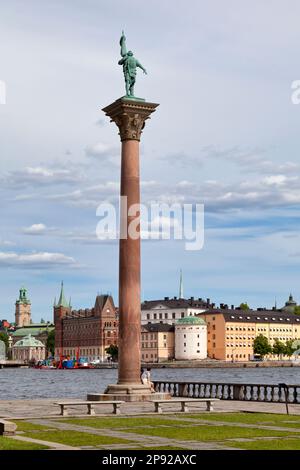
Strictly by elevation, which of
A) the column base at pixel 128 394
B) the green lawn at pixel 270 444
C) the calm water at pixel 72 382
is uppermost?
the column base at pixel 128 394

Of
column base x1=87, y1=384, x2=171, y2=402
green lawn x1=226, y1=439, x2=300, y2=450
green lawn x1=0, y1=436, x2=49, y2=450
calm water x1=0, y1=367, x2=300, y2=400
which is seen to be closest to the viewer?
green lawn x1=0, y1=436, x2=49, y2=450

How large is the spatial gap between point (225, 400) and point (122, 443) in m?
20.6

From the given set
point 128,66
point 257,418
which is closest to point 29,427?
point 257,418

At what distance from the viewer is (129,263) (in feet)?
121

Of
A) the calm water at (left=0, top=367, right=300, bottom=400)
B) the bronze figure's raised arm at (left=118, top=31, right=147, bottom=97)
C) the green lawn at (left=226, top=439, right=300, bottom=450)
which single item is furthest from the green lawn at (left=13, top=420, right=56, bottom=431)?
the calm water at (left=0, top=367, right=300, bottom=400)

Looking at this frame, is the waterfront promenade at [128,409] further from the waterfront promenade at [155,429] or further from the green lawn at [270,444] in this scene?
the green lawn at [270,444]

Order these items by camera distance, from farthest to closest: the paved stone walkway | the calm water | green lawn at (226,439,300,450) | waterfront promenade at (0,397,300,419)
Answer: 1. the calm water
2. waterfront promenade at (0,397,300,419)
3. green lawn at (226,439,300,450)
4. the paved stone walkway

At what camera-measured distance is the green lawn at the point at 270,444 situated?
750 inches

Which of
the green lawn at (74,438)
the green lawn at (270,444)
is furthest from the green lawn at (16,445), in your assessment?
the green lawn at (270,444)

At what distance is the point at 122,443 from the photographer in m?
20.0

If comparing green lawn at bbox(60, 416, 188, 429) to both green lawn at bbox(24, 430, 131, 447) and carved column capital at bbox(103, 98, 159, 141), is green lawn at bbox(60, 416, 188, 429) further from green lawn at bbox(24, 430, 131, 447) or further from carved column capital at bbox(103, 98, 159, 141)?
A: carved column capital at bbox(103, 98, 159, 141)

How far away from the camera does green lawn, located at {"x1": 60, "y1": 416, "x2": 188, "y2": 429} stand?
25116 mm
